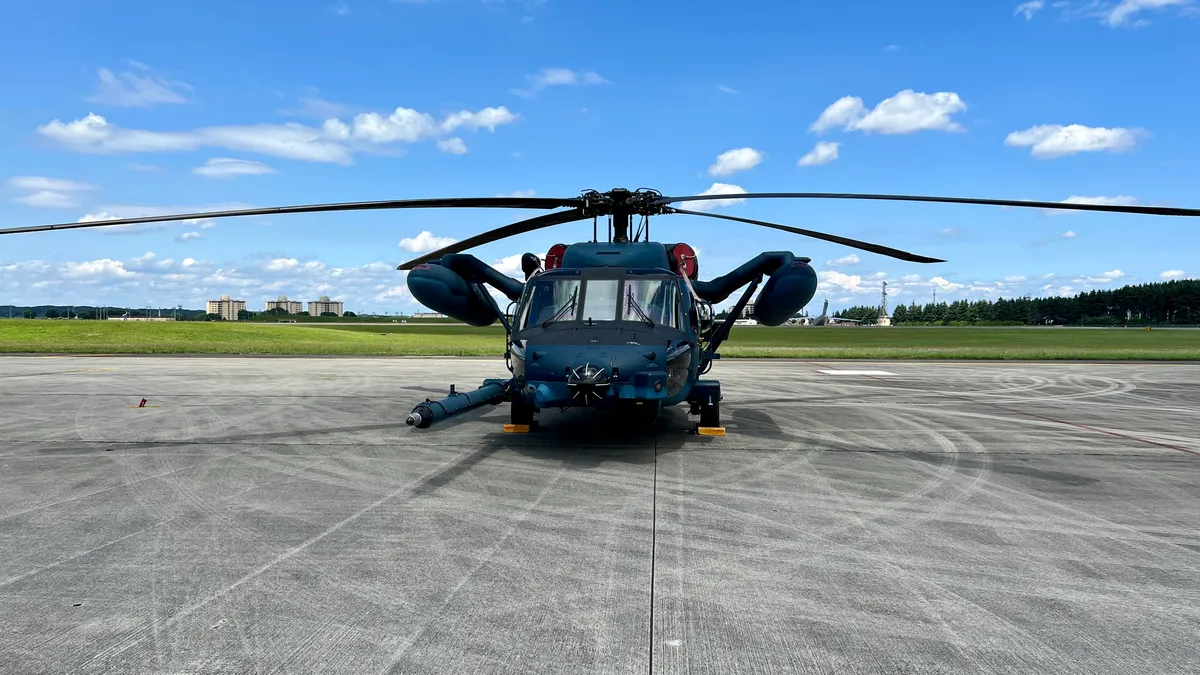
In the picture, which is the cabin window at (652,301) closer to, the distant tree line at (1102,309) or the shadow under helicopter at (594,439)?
the shadow under helicopter at (594,439)

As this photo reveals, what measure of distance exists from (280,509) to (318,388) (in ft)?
37.6

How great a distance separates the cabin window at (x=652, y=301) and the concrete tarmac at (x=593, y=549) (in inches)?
69.6

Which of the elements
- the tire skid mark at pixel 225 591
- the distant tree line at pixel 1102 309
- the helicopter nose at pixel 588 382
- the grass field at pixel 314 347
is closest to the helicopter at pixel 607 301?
the helicopter nose at pixel 588 382

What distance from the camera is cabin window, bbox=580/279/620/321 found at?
9.34 metres

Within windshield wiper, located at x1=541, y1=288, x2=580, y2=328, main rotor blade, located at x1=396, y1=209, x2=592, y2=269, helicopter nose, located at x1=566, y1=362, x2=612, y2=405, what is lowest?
helicopter nose, located at x1=566, y1=362, x2=612, y2=405

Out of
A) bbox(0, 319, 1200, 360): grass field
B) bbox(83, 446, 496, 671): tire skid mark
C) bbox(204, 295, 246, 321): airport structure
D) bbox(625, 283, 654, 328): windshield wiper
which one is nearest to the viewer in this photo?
bbox(83, 446, 496, 671): tire skid mark

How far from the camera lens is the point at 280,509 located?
20.5 ft

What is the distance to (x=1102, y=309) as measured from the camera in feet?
498

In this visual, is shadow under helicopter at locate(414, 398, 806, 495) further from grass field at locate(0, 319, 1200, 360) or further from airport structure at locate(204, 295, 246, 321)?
airport structure at locate(204, 295, 246, 321)

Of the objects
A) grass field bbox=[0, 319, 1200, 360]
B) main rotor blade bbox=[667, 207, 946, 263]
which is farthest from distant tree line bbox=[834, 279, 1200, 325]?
main rotor blade bbox=[667, 207, 946, 263]

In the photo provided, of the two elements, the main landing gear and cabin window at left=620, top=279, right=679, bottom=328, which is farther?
the main landing gear

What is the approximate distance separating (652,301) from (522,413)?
2.60m

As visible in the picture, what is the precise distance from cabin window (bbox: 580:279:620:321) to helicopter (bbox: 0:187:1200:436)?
16 mm

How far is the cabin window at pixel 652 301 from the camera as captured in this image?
9.38 metres
